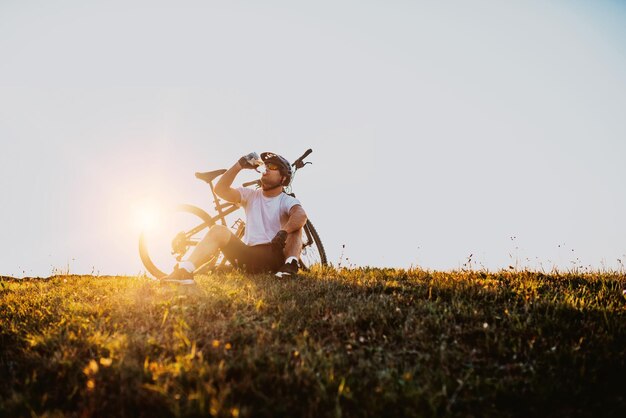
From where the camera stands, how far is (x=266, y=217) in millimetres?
6523

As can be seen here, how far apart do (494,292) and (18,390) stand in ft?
15.6

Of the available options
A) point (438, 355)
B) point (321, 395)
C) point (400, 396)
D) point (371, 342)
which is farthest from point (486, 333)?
point (321, 395)

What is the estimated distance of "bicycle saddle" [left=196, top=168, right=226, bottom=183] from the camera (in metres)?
6.74

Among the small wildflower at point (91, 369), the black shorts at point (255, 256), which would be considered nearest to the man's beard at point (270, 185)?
the black shorts at point (255, 256)

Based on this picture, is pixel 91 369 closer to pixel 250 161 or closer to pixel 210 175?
pixel 250 161

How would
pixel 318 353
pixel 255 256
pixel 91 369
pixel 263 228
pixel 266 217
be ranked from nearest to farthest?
pixel 91 369 < pixel 318 353 < pixel 255 256 < pixel 263 228 < pixel 266 217

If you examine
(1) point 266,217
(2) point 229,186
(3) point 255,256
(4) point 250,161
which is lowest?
(3) point 255,256

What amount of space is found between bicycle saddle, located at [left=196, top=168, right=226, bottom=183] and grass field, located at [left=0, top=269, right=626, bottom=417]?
2.72 metres

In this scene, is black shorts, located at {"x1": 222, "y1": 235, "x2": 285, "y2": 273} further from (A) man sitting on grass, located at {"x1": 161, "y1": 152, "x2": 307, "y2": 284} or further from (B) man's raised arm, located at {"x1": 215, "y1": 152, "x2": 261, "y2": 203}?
(B) man's raised arm, located at {"x1": 215, "y1": 152, "x2": 261, "y2": 203}

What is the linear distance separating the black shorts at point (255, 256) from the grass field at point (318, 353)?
4.73ft

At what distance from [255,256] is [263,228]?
0.56m

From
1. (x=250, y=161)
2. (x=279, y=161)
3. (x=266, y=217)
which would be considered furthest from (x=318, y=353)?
(x=279, y=161)

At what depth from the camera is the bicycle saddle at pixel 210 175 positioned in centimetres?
674

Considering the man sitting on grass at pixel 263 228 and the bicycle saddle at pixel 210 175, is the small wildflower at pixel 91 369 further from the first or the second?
the bicycle saddle at pixel 210 175
